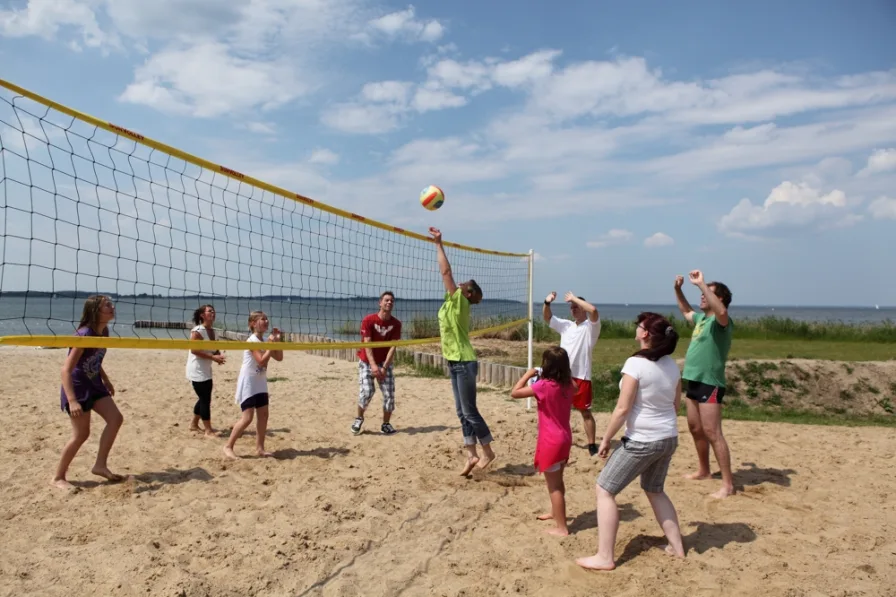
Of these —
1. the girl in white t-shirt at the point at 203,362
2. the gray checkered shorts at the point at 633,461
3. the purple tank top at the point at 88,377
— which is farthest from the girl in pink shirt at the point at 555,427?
the girl in white t-shirt at the point at 203,362

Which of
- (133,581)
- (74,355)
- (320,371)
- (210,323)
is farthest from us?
(320,371)

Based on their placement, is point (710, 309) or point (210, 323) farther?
point (210, 323)

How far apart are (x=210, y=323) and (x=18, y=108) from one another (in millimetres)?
2869

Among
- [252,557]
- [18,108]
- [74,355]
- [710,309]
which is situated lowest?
[252,557]

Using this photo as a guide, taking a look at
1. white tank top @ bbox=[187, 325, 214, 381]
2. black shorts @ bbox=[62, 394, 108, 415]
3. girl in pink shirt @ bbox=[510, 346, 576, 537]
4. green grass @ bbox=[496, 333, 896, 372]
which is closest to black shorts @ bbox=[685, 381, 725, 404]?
girl in pink shirt @ bbox=[510, 346, 576, 537]

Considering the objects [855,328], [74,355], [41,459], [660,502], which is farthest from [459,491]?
[855,328]

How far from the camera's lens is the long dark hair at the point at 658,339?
332 centimetres

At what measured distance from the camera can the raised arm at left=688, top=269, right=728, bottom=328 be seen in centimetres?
423

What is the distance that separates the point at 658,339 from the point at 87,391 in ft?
13.1

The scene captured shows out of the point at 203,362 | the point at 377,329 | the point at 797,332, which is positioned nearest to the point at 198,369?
the point at 203,362

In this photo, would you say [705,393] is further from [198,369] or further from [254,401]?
[198,369]

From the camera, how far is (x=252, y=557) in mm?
3492

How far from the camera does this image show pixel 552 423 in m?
3.82

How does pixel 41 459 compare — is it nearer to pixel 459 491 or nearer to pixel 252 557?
pixel 252 557
